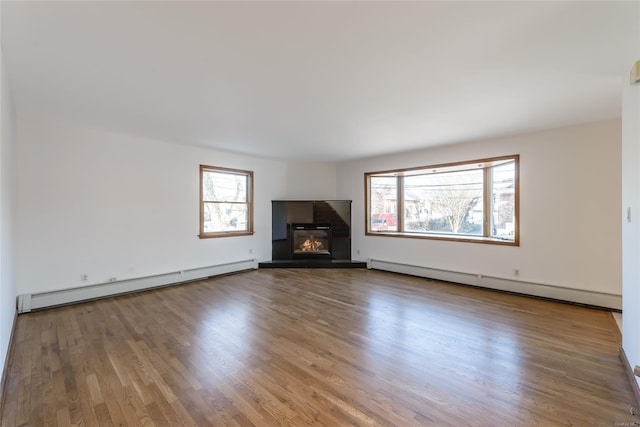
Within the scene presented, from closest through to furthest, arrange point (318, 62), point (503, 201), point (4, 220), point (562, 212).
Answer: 1. point (318, 62)
2. point (4, 220)
3. point (562, 212)
4. point (503, 201)

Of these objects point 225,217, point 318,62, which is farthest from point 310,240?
point 318,62

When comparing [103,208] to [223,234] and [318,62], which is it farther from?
[318,62]

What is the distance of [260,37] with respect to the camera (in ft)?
5.92

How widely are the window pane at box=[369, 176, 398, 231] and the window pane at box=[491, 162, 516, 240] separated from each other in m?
1.87

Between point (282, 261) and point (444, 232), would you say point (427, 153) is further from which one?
point (282, 261)

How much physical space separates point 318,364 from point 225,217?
4.06 meters

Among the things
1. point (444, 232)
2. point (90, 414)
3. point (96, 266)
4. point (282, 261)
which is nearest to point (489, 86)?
point (444, 232)

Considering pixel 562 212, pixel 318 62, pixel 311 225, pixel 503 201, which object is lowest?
pixel 311 225

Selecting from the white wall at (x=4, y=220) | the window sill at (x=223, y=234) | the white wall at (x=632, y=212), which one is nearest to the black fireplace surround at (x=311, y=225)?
the window sill at (x=223, y=234)

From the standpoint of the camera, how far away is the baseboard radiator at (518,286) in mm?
3529

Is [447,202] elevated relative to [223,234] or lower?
elevated

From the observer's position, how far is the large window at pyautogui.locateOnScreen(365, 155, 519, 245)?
4461mm

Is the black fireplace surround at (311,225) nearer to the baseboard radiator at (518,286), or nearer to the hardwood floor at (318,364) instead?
the baseboard radiator at (518,286)

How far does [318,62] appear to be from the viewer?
210 cm
